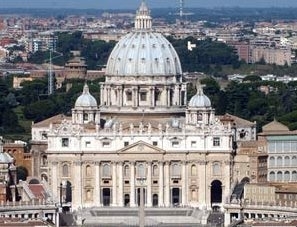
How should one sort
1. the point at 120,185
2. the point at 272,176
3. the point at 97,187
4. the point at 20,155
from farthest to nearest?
the point at 20,155, the point at 272,176, the point at 97,187, the point at 120,185

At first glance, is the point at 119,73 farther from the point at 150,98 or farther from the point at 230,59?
the point at 230,59

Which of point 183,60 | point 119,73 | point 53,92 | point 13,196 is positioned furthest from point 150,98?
point 183,60

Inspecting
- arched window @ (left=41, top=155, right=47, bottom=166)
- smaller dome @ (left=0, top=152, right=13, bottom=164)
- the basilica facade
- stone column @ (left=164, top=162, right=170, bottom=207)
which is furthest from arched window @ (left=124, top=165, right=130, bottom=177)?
smaller dome @ (left=0, top=152, right=13, bottom=164)

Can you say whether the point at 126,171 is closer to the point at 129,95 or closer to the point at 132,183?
the point at 132,183

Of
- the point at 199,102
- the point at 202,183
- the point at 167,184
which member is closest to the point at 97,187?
the point at 167,184

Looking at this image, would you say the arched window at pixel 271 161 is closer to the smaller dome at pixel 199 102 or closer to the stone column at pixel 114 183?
the smaller dome at pixel 199 102

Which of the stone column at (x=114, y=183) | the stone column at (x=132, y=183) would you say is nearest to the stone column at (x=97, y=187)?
the stone column at (x=114, y=183)

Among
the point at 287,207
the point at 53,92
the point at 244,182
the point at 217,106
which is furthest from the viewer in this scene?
the point at 53,92

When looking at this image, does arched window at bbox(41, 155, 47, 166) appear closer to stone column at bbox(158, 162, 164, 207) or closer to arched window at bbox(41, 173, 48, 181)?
arched window at bbox(41, 173, 48, 181)
